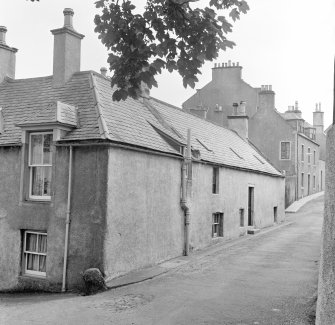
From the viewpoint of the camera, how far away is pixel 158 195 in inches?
657

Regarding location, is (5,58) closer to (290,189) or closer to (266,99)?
(266,99)

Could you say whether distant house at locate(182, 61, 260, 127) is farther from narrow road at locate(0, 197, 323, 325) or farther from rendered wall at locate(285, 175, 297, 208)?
narrow road at locate(0, 197, 323, 325)

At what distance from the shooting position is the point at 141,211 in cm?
1553

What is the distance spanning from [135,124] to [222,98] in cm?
3019

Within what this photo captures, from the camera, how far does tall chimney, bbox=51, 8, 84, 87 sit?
17.2 meters

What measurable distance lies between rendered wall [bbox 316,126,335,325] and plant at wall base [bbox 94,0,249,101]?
169 inches

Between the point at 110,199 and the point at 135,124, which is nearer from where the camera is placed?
the point at 110,199

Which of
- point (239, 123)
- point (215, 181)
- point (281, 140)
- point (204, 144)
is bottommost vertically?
point (215, 181)

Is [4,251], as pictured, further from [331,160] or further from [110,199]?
[331,160]

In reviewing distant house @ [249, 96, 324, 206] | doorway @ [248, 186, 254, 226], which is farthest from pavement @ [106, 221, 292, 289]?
distant house @ [249, 96, 324, 206]

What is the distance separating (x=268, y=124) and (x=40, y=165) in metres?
31.0

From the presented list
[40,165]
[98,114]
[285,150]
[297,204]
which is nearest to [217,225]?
[98,114]

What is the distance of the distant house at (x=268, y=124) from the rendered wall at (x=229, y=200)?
8.62 meters

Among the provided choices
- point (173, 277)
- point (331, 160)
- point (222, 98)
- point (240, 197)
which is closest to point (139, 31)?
point (331, 160)
